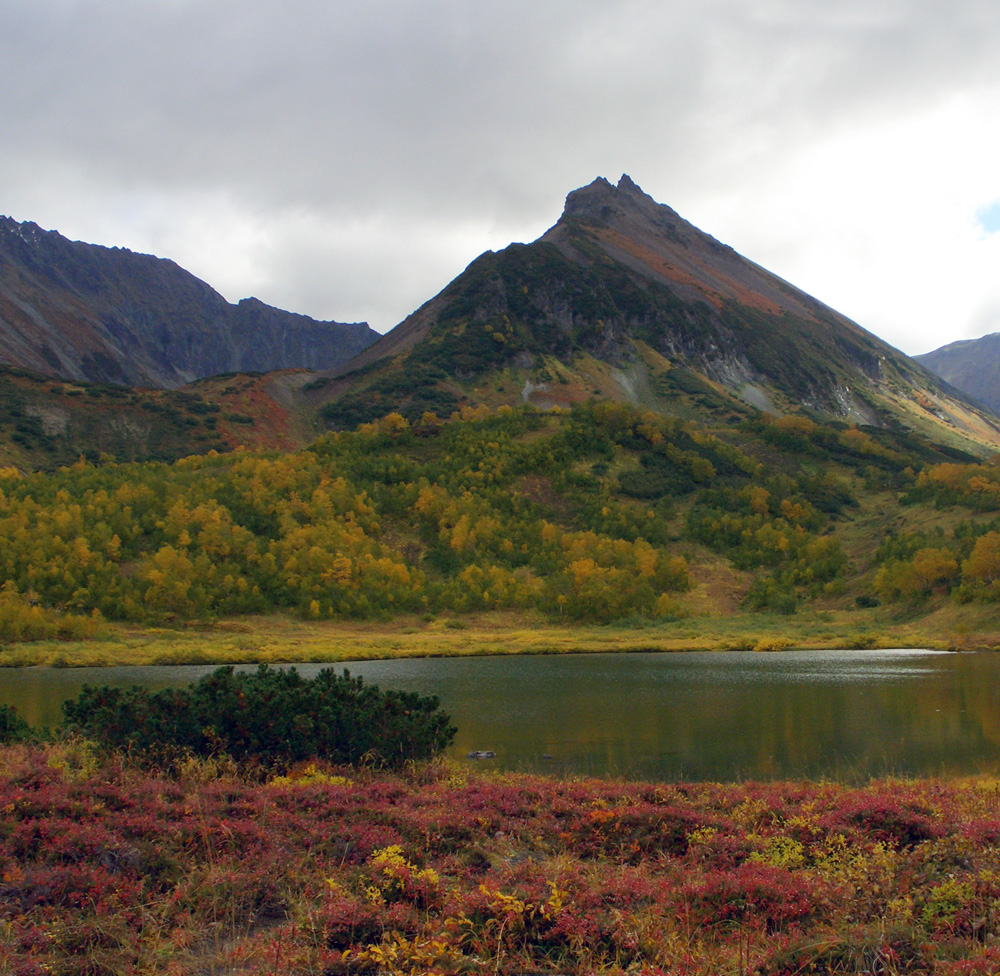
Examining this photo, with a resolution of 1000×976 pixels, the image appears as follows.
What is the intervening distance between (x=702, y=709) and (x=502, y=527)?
56221 mm

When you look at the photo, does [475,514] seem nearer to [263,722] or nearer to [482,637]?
[482,637]

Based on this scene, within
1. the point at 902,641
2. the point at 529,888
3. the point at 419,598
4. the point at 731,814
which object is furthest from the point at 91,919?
the point at 419,598

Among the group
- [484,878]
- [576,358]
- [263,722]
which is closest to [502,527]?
[263,722]

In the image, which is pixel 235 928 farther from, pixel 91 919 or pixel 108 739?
pixel 108 739

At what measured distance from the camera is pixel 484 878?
9414mm

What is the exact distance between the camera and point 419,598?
68688 mm

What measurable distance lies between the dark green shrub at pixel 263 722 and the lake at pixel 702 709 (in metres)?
3.37

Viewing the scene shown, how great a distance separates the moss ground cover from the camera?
6988mm

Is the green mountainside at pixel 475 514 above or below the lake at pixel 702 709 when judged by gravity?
above

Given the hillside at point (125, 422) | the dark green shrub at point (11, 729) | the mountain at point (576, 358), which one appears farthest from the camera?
the mountain at point (576, 358)

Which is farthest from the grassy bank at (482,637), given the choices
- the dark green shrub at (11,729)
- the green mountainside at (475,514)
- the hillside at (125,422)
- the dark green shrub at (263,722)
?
→ the hillside at (125,422)

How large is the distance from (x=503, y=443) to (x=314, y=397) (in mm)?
67779

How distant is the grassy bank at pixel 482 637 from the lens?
48219 mm

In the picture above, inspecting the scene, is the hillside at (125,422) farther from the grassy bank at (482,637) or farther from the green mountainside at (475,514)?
the grassy bank at (482,637)
